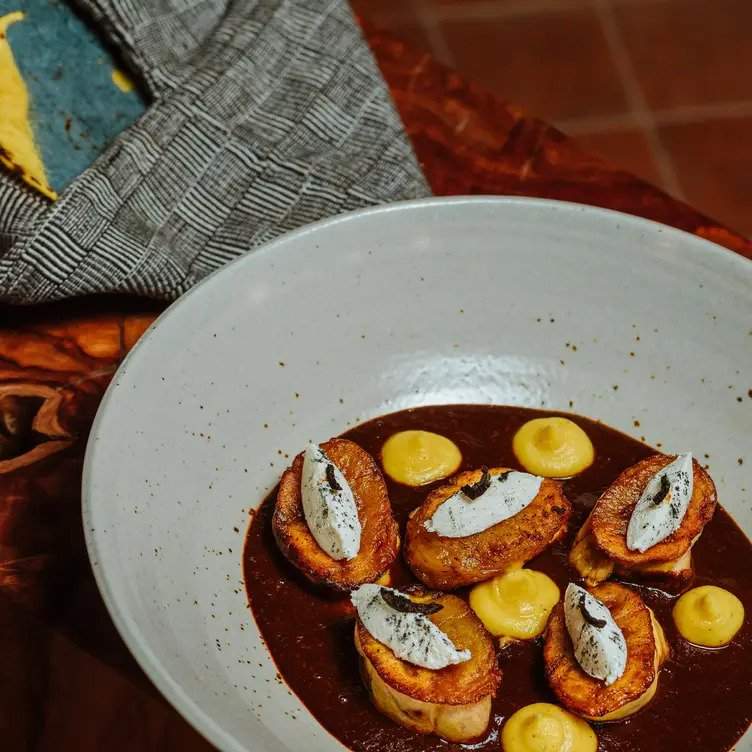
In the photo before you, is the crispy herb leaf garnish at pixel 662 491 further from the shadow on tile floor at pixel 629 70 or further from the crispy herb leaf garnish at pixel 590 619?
the shadow on tile floor at pixel 629 70

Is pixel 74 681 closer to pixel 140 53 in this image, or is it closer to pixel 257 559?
pixel 257 559

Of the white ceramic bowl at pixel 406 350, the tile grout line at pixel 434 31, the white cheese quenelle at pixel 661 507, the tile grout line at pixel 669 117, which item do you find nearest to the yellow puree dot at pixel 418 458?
the white ceramic bowl at pixel 406 350

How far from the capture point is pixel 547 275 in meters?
1.51

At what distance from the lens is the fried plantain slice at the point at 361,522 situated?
1.20 metres

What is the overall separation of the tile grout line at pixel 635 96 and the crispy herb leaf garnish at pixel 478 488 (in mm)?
1897

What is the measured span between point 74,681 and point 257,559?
0.23 metres

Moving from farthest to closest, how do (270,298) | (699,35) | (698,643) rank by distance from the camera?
(699,35)
(270,298)
(698,643)

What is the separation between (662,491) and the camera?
123 cm

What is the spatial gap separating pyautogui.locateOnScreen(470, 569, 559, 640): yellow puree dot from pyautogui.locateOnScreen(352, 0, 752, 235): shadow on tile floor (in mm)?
1936

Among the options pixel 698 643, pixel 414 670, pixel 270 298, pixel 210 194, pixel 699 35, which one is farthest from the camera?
pixel 699 35

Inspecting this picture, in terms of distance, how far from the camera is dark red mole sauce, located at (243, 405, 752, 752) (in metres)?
1.13

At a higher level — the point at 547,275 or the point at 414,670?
the point at 547,275

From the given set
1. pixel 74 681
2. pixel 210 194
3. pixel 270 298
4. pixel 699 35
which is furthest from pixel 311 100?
pixel 699 35

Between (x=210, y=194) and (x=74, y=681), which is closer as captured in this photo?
(x=74, y=681)
